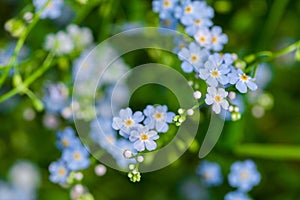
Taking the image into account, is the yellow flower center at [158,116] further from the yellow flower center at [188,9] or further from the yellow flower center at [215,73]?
the yellow flower center at [188,9]

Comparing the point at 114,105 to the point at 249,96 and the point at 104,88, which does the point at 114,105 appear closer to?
the point at 104,88

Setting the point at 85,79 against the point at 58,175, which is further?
the point at 85,79

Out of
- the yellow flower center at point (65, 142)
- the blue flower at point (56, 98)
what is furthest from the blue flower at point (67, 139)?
the blue flower at point (56, 98)

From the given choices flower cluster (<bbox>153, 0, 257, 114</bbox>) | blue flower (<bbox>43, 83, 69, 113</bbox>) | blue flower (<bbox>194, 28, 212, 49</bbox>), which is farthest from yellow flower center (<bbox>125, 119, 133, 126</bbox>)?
blue flower (<bbox>43, 83, 69, 113</bbox>)

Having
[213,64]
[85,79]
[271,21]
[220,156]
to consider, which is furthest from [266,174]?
[213,64]

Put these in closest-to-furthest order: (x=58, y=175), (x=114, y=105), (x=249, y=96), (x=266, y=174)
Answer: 1. (x=58, y=175)
2. (x=114, y=105)
3. (x=249, y=96)
4. (x=266, y=174)
